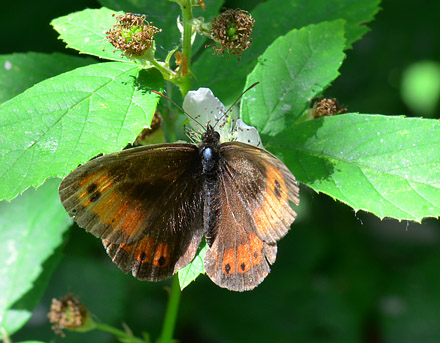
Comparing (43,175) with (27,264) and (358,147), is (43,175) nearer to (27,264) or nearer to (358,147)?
(358,147)

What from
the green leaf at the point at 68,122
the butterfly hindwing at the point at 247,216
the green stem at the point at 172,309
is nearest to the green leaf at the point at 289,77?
the butterfly hindwing at the point at 247,216

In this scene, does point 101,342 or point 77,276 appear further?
point 77,276

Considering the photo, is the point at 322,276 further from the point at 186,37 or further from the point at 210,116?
the point at 186,37

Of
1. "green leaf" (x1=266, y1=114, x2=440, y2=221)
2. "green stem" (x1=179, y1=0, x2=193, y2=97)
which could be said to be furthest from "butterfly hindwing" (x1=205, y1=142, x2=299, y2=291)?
"green stem" (x1=179, y1=0, x2=193, y2=97)

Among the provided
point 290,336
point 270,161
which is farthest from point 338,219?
point 270,161

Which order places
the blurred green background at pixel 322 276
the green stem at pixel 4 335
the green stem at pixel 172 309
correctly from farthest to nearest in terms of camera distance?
the blurred green background at pixel 322 276 < the green stem at pixel 4 335 < the green stem at pixel 172 309

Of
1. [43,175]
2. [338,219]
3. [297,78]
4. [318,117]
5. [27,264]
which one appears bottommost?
[338,219]

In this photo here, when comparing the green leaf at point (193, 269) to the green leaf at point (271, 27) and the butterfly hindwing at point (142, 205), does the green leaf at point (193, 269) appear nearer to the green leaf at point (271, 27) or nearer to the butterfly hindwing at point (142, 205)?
the butterfly hindwing at point (142, 205)

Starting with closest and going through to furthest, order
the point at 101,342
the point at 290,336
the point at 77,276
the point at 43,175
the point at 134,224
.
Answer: the point at 43,175, the point at 134,224, the point at 101,342, the point at 77,276, the point at 290,336
